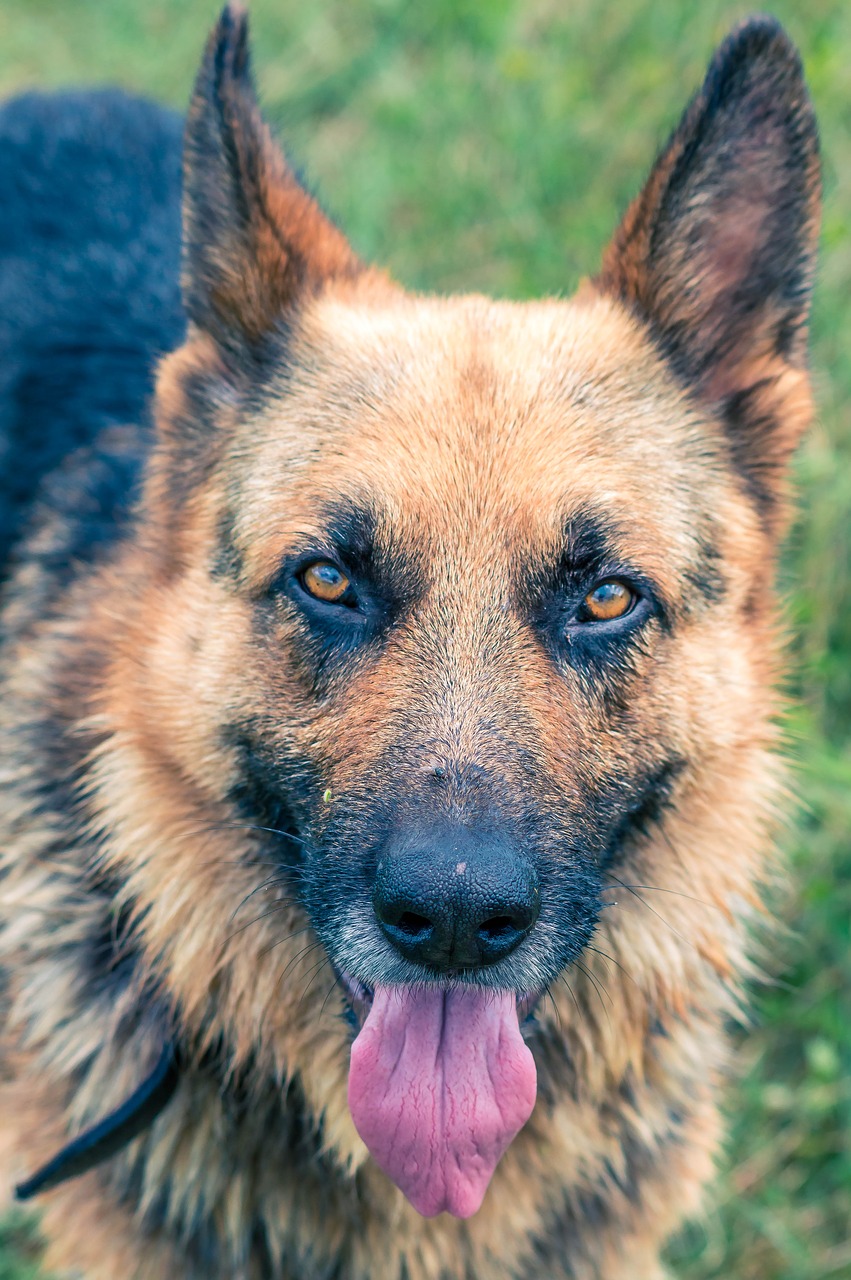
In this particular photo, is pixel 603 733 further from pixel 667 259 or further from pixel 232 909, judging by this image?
pixel 667 259

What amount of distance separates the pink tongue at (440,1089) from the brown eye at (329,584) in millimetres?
823

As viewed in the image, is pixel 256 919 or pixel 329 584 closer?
pixel 329 584

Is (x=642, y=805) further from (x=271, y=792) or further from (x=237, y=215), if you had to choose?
(x=237, y=215)

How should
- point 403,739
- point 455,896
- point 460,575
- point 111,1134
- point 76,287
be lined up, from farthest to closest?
point 76,287, point 111,1134, point 460,575, point 403,739, point 455,896

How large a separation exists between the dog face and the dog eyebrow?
0.66 ft

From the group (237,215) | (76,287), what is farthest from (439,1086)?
(76,287)

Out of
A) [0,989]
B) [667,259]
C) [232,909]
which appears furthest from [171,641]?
[667,259]

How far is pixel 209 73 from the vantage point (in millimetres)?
2590

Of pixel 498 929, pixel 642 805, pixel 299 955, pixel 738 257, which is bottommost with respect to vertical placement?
pixel 299 955

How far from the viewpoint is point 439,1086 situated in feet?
7.60

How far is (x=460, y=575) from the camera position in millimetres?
2365

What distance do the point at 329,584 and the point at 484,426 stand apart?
476 mm

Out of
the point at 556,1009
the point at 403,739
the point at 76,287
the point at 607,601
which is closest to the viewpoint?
the point at 403,739

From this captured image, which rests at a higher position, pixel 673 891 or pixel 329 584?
pixel 329 584
